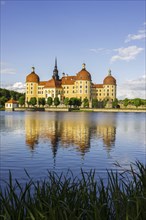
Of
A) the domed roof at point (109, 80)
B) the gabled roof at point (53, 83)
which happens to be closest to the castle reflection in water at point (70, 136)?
the gabled roof at point (53, 83)

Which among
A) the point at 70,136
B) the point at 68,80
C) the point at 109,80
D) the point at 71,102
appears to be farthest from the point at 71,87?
the point at 70,136

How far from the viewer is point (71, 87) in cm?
14475

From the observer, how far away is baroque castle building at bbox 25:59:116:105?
143 meters

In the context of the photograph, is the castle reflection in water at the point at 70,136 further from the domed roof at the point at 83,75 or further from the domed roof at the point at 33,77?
the domed roof at the point at 33,77

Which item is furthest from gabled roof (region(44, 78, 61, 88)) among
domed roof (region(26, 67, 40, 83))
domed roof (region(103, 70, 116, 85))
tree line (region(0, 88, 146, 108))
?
domed roof (region(103, 70, 116, 85))

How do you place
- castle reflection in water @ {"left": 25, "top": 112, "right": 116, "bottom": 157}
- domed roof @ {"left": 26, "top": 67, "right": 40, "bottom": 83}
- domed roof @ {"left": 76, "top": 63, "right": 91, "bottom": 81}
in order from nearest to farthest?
1. castle reflection in water @ {"left": 25, "top": 112, "right": 116, "bottom": 157}
2. domed roof @ {"left": 76, "top": 63, "right": 91, "bottom": 81}
3. domed roof @ {"left": 26, "top": 67, "right": 40, "bottom": 83}

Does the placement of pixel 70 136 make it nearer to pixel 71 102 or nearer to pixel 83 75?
pixel 71 102

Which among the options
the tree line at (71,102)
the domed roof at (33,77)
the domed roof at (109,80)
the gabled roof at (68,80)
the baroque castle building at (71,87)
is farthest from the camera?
the domed roof at (33,77)

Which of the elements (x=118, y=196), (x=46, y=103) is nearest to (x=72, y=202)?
(x=118, y=196)

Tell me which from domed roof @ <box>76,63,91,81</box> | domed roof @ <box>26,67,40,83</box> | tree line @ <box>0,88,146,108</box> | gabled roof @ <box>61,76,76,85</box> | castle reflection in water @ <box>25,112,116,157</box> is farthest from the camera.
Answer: domed roof @ <box>26,67,40,83</box>

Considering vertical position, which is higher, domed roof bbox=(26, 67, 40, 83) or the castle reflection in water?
domed roof bbox=(26, 67, 40, 83)

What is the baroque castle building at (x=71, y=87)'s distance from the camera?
143m

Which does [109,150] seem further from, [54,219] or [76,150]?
[54,219]

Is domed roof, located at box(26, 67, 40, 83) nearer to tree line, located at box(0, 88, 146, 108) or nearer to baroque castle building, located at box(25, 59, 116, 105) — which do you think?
baroque castle building, located at box(25, 59, 116, 105)
